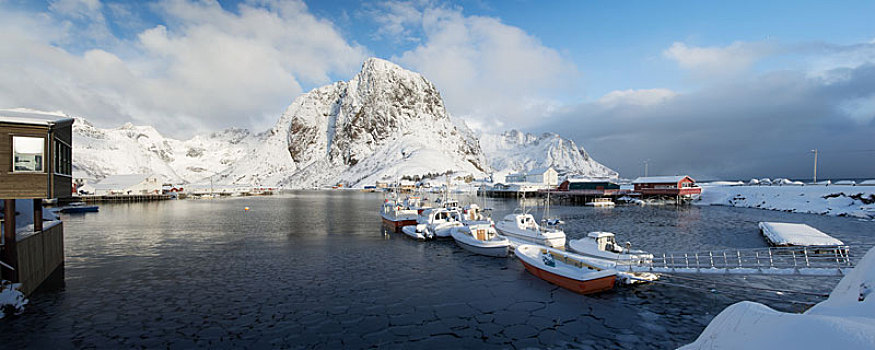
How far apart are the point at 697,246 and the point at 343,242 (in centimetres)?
3056

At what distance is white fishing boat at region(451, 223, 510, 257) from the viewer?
28719 mm

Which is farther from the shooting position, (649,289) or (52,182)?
(649,289)

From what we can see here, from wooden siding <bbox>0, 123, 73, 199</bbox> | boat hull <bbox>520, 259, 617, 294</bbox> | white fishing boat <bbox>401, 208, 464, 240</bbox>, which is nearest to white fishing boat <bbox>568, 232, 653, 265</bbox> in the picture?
boat hull <bbox>520, 259, 617, 294</bbox>

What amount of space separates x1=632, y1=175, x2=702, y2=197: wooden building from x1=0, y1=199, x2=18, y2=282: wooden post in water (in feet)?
309

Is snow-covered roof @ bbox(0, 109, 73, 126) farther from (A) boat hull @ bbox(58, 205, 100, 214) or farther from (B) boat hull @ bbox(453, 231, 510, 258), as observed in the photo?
(A) boat hull @ bbox(58, 205, 100, 214)

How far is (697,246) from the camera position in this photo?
107 ft

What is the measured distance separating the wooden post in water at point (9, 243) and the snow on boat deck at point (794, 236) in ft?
151

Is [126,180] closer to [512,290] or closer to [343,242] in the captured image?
[343,242]

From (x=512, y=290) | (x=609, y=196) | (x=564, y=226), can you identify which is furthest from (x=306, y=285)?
(x=609, y=196)

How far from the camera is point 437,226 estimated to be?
3734 cm

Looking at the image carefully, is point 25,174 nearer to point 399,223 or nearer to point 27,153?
point 27,153

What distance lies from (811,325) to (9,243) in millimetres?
25505

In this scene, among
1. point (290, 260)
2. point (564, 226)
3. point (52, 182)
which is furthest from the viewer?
point (564, 226)

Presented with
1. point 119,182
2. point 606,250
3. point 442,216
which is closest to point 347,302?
point 606,250
